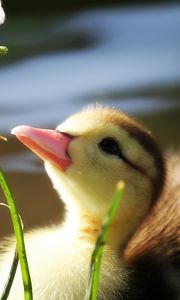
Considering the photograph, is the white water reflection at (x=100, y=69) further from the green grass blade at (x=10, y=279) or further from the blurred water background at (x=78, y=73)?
the green grass blade at (x=10, y=279)

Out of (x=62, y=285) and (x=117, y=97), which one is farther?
(x=117, y=97)

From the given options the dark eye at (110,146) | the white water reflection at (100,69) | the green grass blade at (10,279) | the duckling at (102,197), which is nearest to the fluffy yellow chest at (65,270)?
the duckling at (102,197)

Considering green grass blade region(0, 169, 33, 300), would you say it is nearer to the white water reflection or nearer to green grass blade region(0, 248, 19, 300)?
green grass blade region(0, 248, 19, 300)

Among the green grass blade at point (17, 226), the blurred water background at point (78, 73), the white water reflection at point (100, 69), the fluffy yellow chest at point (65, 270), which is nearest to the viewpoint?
the green grass blade at point (17, 226)

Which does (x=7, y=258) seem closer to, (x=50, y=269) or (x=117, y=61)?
(x=50, y=269)

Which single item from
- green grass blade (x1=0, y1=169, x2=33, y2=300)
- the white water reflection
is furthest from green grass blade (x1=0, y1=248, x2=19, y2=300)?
the white water reflection

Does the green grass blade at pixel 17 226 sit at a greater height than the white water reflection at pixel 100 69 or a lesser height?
lesser

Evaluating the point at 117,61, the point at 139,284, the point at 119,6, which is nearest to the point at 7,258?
the point at 139,284
